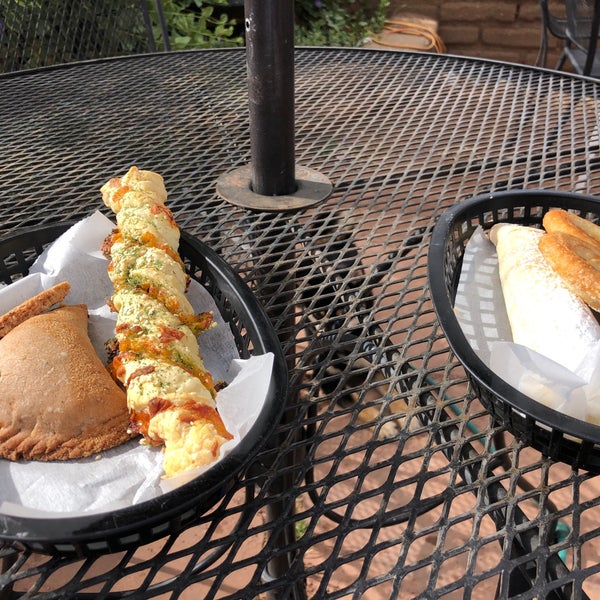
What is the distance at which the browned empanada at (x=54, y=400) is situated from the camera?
73 centimetres

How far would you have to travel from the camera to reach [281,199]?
1381 mm

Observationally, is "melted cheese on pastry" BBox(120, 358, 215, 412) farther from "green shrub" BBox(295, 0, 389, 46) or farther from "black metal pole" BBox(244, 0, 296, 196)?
"green shrub" BBox(295, 0, 389, 46)

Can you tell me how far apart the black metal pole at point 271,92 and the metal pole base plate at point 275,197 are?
0.02 m

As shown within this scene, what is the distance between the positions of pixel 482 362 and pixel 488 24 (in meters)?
5.43

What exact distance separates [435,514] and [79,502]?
159 cm

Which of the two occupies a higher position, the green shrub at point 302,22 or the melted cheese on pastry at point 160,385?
the green shrub at point 302,22

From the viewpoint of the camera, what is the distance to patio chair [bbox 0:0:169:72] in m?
2.57

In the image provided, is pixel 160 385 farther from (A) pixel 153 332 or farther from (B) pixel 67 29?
(B) pixel 67 29

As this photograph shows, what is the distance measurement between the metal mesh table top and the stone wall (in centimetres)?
338

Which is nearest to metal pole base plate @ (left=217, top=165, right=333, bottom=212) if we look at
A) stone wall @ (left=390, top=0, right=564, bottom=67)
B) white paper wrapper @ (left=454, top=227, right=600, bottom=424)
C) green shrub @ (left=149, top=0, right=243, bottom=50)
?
white paper wrapper @ (left=454, top=227, right=600, bottom=424)

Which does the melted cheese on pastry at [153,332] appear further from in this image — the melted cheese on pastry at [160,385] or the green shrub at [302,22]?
the green shrub at [302,22]

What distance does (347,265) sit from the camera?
1548 mm

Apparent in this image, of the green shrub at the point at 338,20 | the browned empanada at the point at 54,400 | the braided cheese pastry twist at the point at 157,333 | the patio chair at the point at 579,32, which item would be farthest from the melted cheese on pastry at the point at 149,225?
the green shrub at the point at 338,20

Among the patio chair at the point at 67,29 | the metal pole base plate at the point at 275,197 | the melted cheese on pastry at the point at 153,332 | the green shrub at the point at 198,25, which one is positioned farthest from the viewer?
the green shrub at the point at 198,25
